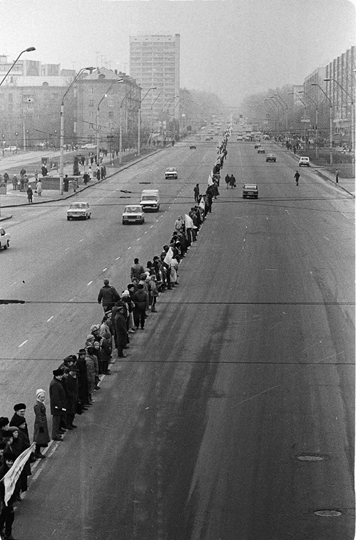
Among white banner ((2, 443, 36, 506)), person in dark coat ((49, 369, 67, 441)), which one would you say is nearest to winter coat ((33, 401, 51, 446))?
person in dark coat ((49, 369, 67, 441))

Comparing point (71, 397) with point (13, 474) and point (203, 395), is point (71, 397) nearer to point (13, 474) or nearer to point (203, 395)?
point (203, 395)

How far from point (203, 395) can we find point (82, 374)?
85.1 inches

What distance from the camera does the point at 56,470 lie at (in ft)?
46.8

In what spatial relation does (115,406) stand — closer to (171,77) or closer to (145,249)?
(145,249)

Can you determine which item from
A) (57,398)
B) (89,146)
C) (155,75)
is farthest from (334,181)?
(57,398)

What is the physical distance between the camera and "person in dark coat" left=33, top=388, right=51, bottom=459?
14.8 m

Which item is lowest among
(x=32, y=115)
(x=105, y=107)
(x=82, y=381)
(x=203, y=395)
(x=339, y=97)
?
(x=203, y=395)

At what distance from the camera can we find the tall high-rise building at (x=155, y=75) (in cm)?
9565

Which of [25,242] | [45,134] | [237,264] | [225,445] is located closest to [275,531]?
[225,445]

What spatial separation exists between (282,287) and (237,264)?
5.24 metres

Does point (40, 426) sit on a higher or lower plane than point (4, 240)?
lower

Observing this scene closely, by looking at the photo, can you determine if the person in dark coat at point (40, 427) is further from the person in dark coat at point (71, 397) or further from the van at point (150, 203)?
the van at point (150, 203)

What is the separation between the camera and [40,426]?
49.0ft

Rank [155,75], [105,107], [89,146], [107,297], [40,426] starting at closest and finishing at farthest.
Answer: [40,426] < [107,297] < [89,146] < [155,75] < [105,107]
